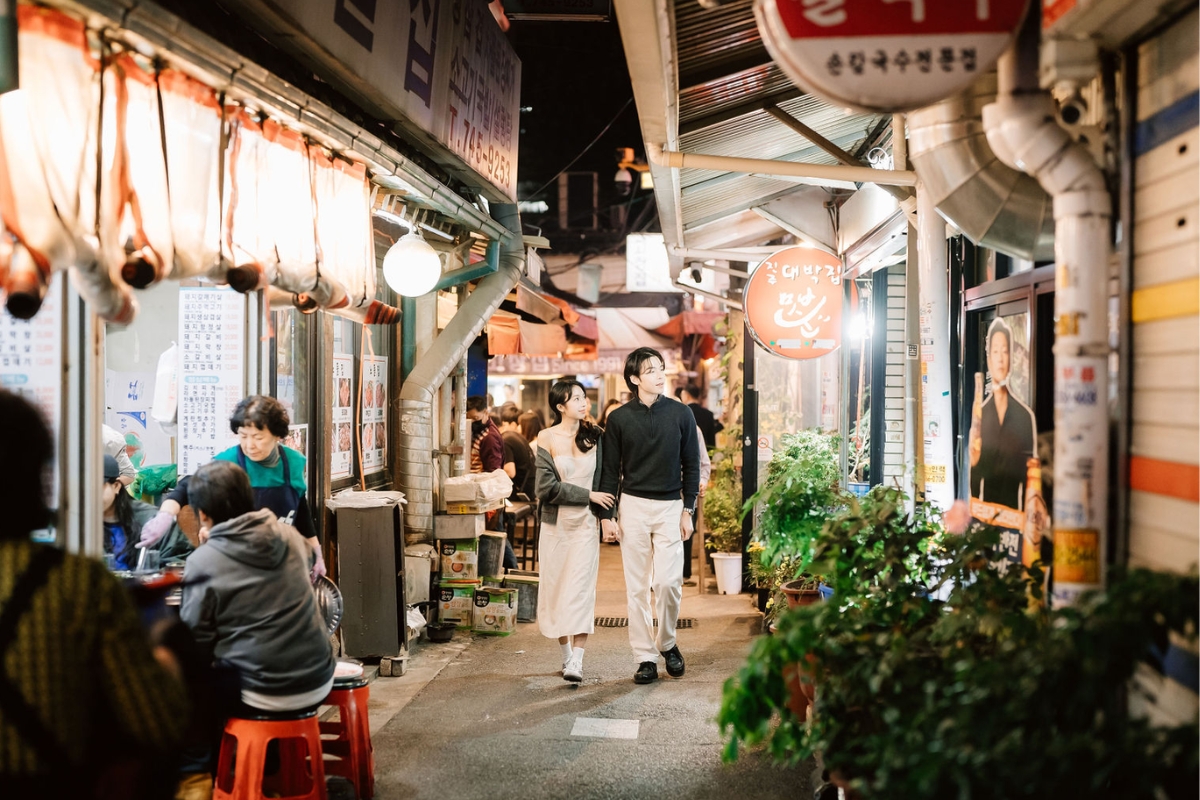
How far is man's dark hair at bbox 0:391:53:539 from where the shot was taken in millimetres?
2709

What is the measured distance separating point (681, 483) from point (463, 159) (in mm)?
3624

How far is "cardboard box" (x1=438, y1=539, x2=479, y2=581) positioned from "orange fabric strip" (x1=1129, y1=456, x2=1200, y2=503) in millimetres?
7487

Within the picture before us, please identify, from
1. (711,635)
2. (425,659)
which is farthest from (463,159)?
(711,635)

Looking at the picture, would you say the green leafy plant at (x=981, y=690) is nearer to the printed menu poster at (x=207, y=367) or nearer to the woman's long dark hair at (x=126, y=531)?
the woman's long dark hair at (x=126, y=531)

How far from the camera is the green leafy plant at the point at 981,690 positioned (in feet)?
8.77

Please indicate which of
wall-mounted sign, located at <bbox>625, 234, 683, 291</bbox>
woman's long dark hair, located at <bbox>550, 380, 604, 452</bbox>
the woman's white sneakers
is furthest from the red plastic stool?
wall-mounted sign, located at <bbox>625, 234, 683, 291</bbox>

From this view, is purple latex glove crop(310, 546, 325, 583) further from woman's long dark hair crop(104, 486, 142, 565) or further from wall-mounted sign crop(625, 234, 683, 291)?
wall-mounted sign crop(625, 234, 683, 291)

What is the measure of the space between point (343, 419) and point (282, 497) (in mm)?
2572

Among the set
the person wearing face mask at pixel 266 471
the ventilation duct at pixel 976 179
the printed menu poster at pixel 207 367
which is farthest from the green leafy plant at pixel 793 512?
the printed menu poster at pixel 207 367

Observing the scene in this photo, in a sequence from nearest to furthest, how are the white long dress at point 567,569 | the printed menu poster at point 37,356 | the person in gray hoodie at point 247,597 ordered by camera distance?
the printed menu poster at point 37,356, the person in gray hoodie at point 247,597, the white long dress at point 567,569

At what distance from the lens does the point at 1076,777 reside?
2668 mm

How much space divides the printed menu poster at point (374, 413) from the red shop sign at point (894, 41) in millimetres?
7229

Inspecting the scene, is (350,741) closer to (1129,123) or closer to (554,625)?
(554,625)

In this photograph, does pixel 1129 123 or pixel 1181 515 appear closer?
pixel 1181 515
